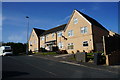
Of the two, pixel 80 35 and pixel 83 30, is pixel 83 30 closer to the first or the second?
pixel 83 30

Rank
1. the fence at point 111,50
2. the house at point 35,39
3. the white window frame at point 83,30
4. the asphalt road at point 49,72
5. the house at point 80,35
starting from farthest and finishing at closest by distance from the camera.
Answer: the house at point 35,39 < the white window frame at point 83,30 < the house at point 80,35 < the fence at point 111,50 < the asphalt road at point 49,72

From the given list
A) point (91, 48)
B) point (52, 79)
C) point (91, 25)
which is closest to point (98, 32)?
point (91, 25)

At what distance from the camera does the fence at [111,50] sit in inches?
681

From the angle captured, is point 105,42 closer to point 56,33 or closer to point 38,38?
point 56,33

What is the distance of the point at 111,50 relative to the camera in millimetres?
22344

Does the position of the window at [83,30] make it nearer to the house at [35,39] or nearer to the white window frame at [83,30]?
the white window frame at [83,30]

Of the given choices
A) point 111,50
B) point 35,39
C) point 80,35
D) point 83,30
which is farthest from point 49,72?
point 35,39

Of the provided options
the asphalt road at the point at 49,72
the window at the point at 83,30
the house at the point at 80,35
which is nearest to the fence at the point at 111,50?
the house at the point at 80,35

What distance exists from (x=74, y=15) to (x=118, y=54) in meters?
17.2

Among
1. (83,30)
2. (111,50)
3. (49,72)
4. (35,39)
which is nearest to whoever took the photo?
(49,72)

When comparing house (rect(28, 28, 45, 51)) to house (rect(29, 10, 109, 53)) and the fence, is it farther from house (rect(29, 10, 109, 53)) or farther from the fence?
the fence

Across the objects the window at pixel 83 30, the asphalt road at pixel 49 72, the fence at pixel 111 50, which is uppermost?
the window at pixel 83 30

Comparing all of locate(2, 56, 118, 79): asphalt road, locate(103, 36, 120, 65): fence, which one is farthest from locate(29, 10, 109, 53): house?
locate(2, 56, 118, 79): asphalt road

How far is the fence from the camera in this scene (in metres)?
17.3
